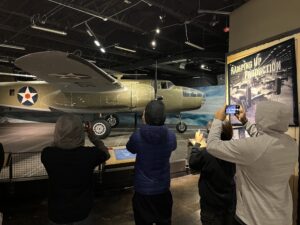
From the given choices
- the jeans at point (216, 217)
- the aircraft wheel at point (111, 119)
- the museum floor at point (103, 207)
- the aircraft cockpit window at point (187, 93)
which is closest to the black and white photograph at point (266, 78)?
the jeans at point (216, 217)

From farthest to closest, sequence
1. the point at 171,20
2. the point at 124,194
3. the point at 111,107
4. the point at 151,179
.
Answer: the point at 111,107 < the point at 171,20 < the point at 124,194 < the point at 151,179

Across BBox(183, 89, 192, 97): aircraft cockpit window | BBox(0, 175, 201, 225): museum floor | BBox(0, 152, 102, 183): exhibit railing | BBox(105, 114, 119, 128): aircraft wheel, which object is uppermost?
BBox(183, 89, 192, 97): aircraft cockpit window

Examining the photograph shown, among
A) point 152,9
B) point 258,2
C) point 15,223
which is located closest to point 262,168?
point 258,2

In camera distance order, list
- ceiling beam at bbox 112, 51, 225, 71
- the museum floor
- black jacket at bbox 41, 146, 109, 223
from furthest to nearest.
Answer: ceiling beam at bbox 112, 51, 225, 71 < the museum floor < black jacket at bbox 41, 146, 109, 223

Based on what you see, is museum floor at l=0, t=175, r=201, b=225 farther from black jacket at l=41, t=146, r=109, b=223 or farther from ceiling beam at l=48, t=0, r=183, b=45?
ceiling beam at l=48, t=0, r=183, b=45

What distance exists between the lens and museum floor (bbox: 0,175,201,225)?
3391 mm

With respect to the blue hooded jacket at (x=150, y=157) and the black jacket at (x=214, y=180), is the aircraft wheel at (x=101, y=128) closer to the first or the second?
the blue hooded jacket at (x=150, y=157)

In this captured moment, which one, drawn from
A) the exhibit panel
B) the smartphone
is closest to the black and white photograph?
the exhibit panel

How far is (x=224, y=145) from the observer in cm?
168

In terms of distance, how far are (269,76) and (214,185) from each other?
124 centimetres

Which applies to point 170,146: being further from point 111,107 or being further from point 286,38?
point 111,107

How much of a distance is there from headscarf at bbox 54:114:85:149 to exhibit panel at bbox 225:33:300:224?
1818 mm

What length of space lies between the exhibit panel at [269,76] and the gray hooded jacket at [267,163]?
34.1 inches

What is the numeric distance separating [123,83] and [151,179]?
7882mm
